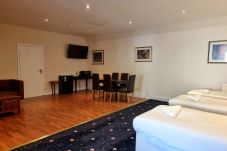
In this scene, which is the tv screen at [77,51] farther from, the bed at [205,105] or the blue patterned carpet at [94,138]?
the bed at [205,105]

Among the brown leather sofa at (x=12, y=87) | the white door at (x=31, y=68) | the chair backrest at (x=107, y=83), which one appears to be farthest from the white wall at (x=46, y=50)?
the chair backrest at (x=107, y=83)

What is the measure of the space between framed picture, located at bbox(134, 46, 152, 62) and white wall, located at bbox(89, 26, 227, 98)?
13cm

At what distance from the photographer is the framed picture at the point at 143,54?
5809 millimetres

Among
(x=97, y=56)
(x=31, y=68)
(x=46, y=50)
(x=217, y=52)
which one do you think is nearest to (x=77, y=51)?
(x=97, y=56)

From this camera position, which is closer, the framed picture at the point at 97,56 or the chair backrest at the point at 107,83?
the chair backrest at the point at 107,83

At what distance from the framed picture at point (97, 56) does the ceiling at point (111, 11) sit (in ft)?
8.23

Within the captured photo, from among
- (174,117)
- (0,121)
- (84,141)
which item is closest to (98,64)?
(0,121)

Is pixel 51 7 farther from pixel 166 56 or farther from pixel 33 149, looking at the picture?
pixel 166 56

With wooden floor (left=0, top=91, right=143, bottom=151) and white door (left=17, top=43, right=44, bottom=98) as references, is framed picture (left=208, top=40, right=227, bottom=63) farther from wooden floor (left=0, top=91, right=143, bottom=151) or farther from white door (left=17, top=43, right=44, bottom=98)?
white door (left=17, top=43, right=44, bottom=98)

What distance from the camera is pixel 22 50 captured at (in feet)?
18.7

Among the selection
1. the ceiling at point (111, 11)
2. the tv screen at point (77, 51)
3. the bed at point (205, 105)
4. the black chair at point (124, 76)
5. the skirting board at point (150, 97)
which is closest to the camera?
the bed at point (205, 105)

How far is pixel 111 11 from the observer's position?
3.90 metres

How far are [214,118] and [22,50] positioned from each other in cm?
601

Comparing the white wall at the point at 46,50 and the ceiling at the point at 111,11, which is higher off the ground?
the ceiling at the point at 111,11
